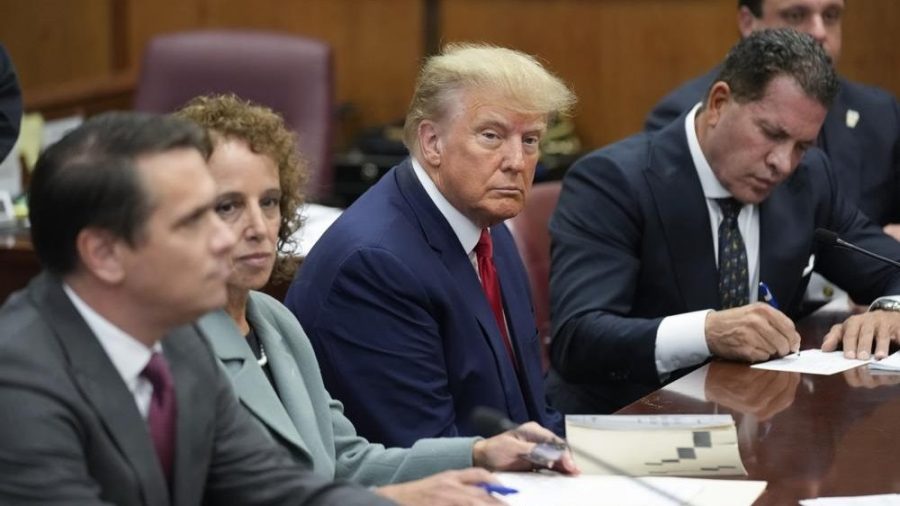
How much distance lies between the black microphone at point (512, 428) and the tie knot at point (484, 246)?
1.72ft

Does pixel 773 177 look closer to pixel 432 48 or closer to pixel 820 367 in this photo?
pixel 820 367

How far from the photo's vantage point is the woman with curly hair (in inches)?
85.8

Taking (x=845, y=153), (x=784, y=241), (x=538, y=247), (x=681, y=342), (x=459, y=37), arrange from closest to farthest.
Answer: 1. (x=681, y=342)
2. (x=784, y=241)
3. (x=538, y=247)
4. (x=845, y=153)
5. (x=459, y=37)

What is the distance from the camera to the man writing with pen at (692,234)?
10.2 feet

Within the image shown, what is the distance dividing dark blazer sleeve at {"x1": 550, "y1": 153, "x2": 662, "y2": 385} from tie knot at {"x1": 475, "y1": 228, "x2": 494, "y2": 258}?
40cm

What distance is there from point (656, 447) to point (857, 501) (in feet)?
0.95

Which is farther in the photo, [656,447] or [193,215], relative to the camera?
[656,447]

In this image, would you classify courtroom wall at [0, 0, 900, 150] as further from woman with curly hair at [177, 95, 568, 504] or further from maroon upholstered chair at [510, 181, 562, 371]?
woman with curly hair at [177, 95, 568, 504]

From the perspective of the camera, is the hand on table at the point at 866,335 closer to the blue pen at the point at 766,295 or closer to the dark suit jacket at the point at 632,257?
the blue pen at the point at 766,295

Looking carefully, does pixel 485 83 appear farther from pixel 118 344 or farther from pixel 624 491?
pixel 118 344

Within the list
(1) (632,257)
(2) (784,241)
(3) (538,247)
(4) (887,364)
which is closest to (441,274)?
(1) (632,257)

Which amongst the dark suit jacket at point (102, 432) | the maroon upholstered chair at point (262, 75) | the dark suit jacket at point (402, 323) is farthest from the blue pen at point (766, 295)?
the maroon upholstered chair at point (262, 75)

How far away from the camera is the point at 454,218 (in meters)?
2.76

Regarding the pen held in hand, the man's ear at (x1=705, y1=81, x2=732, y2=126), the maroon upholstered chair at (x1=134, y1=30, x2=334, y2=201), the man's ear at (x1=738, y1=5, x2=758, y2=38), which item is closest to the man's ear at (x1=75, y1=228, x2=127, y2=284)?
the pen held in hand
